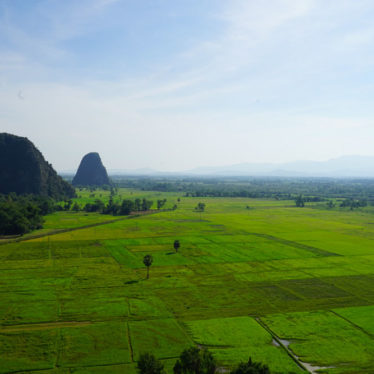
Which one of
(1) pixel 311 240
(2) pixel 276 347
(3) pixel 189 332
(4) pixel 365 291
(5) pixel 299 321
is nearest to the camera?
(2) pixel 276 347

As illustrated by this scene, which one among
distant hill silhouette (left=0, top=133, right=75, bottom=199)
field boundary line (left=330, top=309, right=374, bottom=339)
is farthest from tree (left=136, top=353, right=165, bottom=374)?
distant hill silhouette (left=0, top=133, right=75, bottom=199)

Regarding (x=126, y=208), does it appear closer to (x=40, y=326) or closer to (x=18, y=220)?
(x=18, y=220)

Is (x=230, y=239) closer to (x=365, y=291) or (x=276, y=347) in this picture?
(x=365, y=291)

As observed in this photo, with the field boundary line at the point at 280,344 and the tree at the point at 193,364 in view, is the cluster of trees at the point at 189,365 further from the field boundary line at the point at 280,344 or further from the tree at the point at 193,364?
the field boundary line at the point at 280,344

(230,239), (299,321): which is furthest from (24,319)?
(230,239)

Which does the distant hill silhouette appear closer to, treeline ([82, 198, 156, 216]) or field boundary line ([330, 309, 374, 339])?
treeline ([82, 198, 156, 216])
